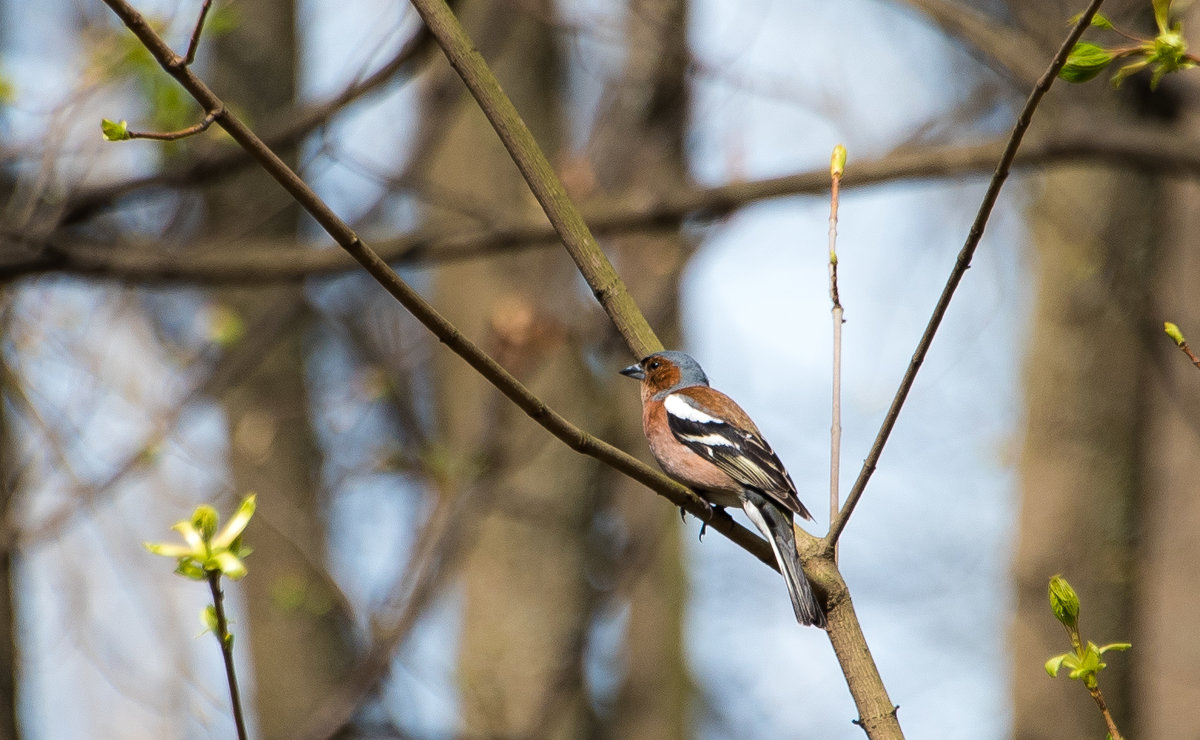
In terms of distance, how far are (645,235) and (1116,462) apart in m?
4.58

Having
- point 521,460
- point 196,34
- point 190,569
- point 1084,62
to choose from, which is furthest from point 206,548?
point 521,460

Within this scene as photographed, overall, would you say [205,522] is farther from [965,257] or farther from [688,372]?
[688,372]

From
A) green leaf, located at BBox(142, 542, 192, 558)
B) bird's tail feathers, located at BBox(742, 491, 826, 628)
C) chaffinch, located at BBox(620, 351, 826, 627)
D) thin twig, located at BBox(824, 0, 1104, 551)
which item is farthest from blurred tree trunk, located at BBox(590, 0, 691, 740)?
green leaf, located at BBox(142, 542, 192, 558)

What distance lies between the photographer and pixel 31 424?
235 inches

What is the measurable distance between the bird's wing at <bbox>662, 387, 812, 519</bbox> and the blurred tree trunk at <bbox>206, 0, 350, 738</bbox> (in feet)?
16.6

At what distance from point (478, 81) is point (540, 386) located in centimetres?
645

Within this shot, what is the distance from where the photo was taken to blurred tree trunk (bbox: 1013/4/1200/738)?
8.52 meters

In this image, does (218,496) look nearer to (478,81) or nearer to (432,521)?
(432,521)

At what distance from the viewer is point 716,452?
405cm

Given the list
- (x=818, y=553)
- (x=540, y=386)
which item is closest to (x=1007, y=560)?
(x=540, y=386)

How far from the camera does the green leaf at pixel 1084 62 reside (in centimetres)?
222

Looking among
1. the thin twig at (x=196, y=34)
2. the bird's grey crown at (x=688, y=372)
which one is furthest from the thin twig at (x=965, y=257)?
the bird's grey crown at (x=688, y=372)

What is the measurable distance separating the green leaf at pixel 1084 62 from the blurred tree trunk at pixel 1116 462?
7187mm

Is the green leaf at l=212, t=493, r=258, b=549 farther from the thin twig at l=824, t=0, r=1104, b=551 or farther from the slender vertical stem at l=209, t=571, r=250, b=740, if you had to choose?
the thin twig at l=824, t=0, r=1104, b=551
